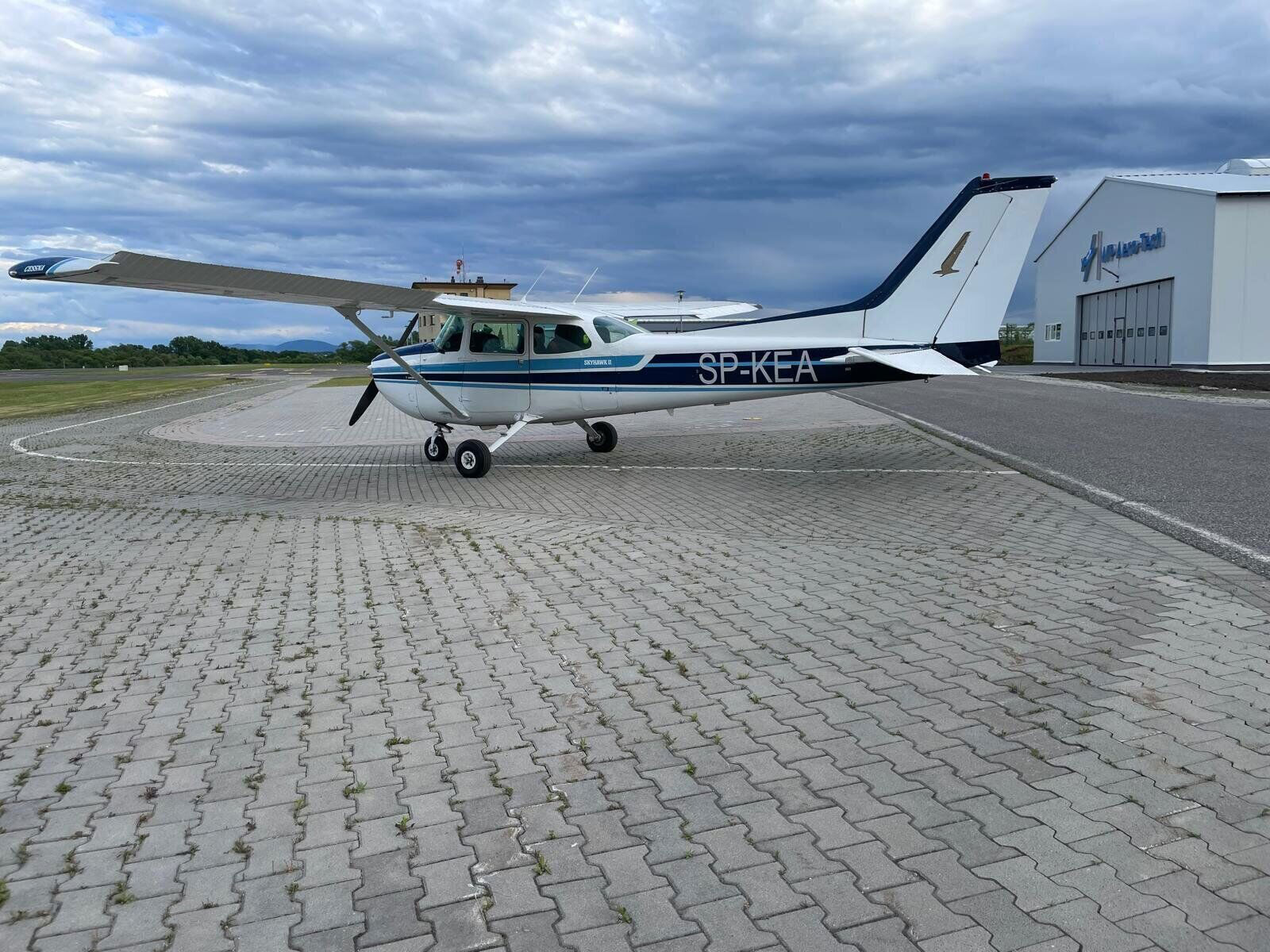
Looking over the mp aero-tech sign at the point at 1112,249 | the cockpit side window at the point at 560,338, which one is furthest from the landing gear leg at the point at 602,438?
the mp aero-tech sign at the point at 1112,249

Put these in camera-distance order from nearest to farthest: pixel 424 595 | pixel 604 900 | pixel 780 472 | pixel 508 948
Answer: pixel 508 948, pixel 604 900, pixel 424 595, pixel 780 472

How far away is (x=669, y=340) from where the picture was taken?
13.0 metres

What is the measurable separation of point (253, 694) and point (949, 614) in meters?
4.04

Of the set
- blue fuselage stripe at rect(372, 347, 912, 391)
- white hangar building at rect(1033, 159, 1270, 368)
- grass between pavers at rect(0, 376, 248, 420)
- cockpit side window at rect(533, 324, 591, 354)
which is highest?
white hangar building at rect(1033, 159, 1270, 368)

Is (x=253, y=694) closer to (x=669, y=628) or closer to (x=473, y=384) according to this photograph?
(x=669, y=628)

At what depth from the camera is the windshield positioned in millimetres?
13943

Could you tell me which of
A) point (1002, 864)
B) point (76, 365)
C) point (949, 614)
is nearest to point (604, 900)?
point (1002, 864)

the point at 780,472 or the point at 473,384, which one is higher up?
the point at 473,384

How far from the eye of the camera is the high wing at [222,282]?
28.3ft

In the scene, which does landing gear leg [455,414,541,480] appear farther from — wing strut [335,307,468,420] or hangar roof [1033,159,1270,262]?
hangar roof [1033,159,1270,262]

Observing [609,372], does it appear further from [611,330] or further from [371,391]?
[371,391]

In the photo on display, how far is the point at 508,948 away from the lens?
286 cm

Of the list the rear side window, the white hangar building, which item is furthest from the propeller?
the white hangar building

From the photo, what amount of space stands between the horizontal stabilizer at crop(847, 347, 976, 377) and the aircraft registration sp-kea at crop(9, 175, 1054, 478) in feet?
0.07
